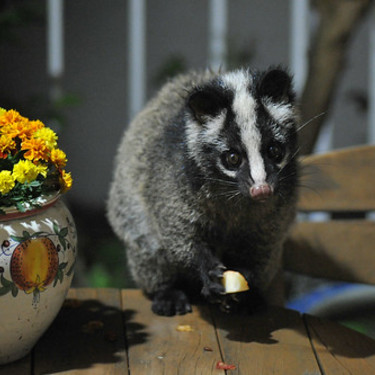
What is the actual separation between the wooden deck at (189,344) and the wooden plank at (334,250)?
459 mm

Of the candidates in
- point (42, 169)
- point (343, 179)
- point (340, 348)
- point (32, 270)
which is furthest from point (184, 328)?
point (343, 179)

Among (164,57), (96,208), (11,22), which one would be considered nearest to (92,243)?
(96,208)

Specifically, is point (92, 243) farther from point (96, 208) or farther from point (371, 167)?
point (371, 167)

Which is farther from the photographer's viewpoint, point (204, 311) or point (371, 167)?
point (371, 167)

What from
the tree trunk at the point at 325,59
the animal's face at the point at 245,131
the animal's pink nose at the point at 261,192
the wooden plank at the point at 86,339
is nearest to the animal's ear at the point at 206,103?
the animal's face at the point at 245,131

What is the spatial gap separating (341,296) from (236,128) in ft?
6.06

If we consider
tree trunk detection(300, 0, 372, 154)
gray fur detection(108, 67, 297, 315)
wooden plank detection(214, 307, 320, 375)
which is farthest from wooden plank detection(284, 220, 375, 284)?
tree trunk detection(300, 0, 372, 154)

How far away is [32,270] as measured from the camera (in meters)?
1.54

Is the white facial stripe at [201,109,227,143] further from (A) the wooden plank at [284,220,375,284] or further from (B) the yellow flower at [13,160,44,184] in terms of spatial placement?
(A) the wooden plank at [284,220,375,284]

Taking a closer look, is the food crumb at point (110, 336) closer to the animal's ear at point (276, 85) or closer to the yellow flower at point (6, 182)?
the yellow flower at point (6, 182)

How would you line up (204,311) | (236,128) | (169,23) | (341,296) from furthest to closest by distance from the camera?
(169,23) → (341,296) → (204,311) → (236,128)

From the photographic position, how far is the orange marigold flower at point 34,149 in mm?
1558

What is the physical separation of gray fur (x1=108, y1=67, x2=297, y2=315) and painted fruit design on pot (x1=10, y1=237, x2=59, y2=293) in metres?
0.50

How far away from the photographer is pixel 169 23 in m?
3.73
